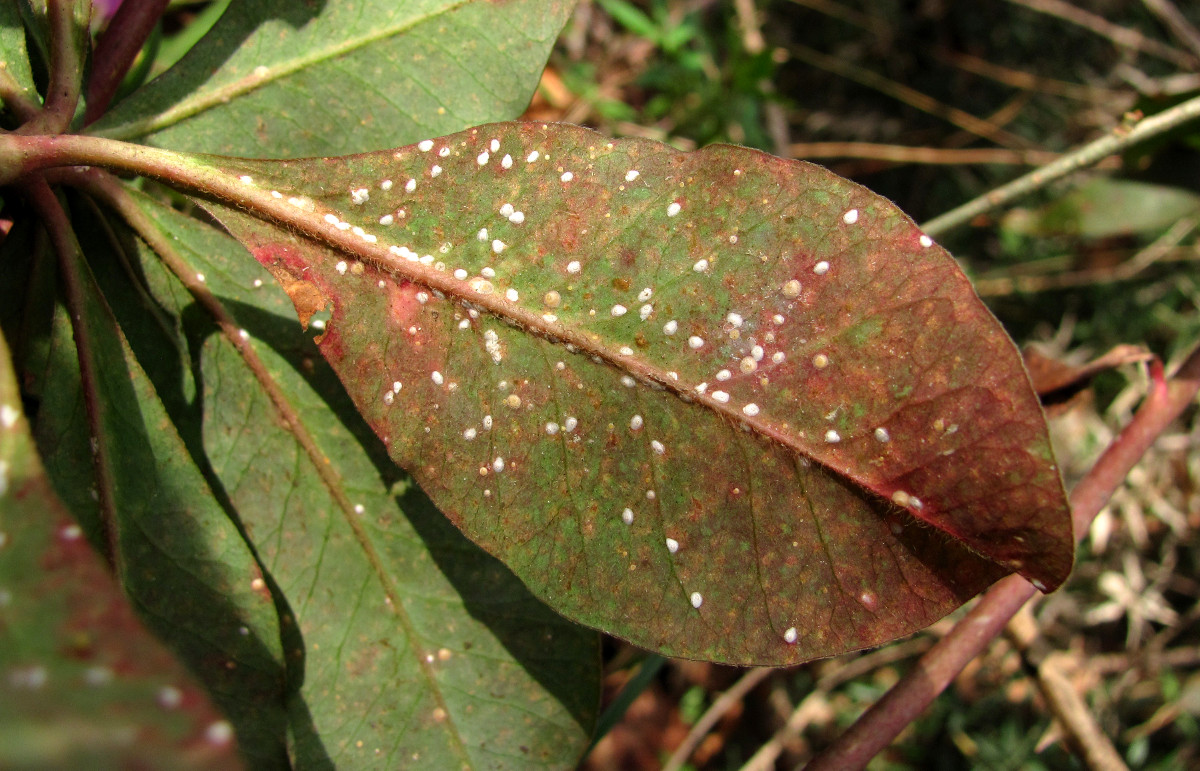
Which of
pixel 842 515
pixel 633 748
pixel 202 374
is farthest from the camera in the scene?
pixel 633 748

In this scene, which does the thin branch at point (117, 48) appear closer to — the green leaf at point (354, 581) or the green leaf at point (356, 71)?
the green leaf at point (356, 71)

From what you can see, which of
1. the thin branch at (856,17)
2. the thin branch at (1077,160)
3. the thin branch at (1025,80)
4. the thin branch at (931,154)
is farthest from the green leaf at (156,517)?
the thin branch at (1025,80)

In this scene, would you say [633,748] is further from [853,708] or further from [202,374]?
[202,374]

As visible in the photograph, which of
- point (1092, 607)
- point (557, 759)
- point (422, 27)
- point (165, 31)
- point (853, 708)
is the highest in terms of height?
point (422, 27)

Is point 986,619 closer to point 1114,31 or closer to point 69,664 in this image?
point 69,664

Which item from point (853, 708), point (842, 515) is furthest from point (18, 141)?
point (853, 708)
